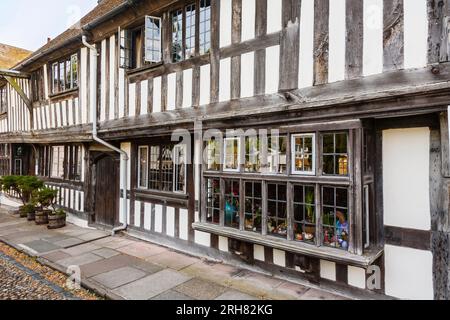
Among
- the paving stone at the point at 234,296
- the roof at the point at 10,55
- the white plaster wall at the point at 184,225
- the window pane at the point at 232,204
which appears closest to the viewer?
the paving stone at the point at 234,296

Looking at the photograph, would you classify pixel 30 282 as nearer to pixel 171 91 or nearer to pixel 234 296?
pixel 234 296

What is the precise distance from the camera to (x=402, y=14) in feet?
11.0

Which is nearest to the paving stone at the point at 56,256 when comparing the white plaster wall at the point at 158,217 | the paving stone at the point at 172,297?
the white plaster wall at the point at 158,217

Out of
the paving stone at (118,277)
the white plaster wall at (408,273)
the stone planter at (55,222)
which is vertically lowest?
the paving stone at (118,277)

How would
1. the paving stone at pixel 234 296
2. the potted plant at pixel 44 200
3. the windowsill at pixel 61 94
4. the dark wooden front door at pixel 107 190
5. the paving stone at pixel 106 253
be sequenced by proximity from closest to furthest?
the paving stone at pixel 234 296 < the paving stone at pixel 106 253 < the dark wooden front door at pixel 107 190 < the potted plant at pixel 44 200 < the windowsill at pixel 61 94

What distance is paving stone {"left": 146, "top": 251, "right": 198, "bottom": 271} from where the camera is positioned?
5321 millimetres

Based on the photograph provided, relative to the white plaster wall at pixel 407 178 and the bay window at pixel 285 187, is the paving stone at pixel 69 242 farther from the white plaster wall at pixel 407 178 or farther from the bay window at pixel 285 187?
the white plaster wall at pixel 407 178

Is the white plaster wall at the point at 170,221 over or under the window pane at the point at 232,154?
under

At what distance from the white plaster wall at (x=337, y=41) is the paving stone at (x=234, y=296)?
3322 mm

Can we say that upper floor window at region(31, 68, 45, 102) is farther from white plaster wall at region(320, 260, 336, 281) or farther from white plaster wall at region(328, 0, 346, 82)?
white plaster wall at region(320, 260, 336, 281)

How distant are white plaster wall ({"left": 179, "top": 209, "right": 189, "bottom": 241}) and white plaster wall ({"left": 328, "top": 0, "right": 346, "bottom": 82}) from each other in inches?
155

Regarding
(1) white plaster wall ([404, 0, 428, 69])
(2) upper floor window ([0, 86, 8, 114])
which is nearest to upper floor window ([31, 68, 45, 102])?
(2) upper floor window ([0, 86, 8, 114])

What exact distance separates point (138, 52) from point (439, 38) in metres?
6.09

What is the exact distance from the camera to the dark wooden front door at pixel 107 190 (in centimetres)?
771
